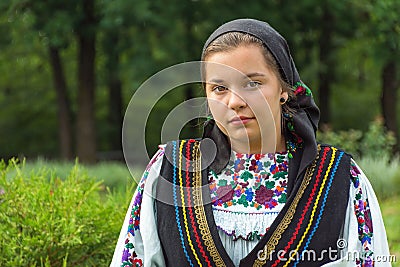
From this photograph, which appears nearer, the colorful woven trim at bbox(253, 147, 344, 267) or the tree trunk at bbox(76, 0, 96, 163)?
the colorful woven trim at bbox(253, 147, 344, 267)

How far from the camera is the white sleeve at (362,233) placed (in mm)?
2109

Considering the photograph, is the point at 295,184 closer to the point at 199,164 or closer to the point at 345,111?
the point at 199,164

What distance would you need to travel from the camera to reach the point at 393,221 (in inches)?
238

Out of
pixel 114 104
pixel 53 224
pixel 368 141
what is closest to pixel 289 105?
pixel 53 224

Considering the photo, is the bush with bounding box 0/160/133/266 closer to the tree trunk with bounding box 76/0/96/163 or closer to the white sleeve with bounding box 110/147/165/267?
the white sleeve with bounding box 110/147/165/267

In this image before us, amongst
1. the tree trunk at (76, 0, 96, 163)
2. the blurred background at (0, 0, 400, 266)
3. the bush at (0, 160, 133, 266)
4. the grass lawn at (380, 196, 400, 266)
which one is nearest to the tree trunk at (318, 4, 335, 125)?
the blurred background at (0, 0, 400, 266)

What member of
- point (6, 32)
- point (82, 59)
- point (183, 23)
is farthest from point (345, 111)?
point (6, 32)

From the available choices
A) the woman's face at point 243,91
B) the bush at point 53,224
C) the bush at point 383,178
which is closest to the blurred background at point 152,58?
the bush at point 383,178

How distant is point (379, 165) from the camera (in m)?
8.26

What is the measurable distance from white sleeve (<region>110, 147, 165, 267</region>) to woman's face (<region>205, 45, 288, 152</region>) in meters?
0.34

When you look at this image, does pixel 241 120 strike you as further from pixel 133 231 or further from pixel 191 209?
pixel 133 231

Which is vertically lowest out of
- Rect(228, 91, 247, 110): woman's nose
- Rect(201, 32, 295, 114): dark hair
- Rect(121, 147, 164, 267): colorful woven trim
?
Rect(121, 147, 164, 267): colorful woven trim

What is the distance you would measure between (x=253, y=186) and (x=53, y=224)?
148 cm

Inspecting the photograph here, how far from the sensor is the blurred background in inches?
412
